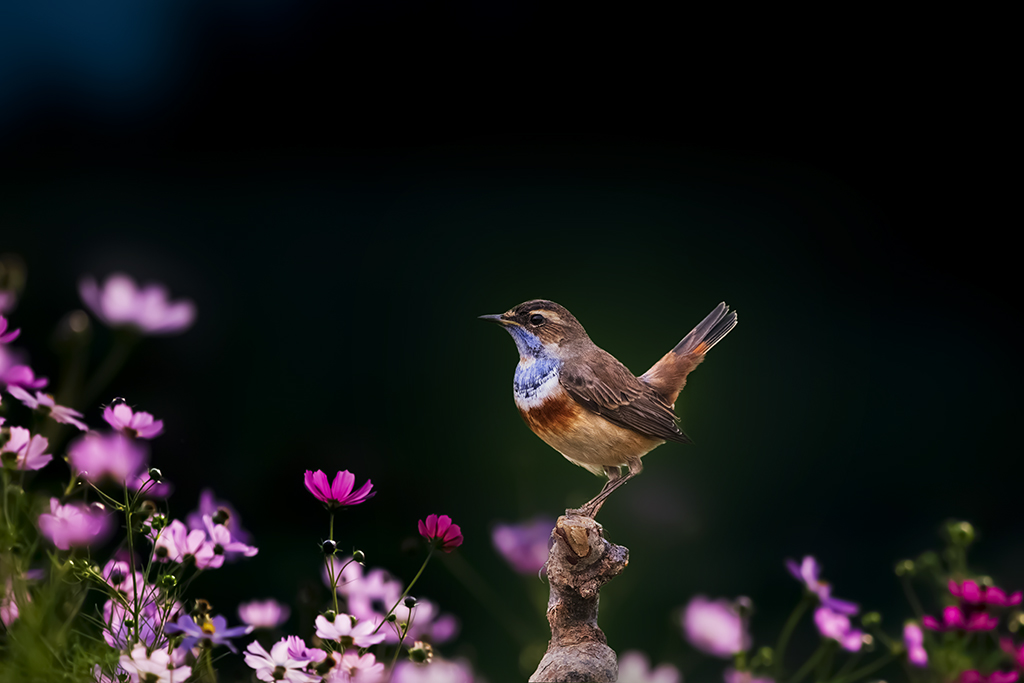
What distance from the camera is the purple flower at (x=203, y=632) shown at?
1412 millimetres

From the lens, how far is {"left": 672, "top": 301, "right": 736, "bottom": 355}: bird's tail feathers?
274 centimetres

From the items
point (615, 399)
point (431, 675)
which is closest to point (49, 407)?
point (431, 675)

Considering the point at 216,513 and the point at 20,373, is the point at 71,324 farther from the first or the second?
the point at 216,513

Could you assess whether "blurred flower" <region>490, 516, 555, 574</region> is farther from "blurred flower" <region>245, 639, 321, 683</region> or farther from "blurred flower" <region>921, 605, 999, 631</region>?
"blurred flower" <region>921, 605, 999, 631</region>

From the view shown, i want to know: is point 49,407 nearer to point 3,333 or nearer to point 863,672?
point 3,333

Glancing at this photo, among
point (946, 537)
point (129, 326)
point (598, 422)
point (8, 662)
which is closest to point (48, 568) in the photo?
point (8, 662)

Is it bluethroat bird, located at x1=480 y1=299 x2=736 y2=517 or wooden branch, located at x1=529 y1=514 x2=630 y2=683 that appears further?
bluethroat bird, located at x1=480 y1=299 x2=736 y2=517

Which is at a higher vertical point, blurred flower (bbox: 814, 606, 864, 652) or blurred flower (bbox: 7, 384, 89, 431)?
blurred flower (bbox: 814, 606, 864, 652)

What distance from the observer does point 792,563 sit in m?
1.64

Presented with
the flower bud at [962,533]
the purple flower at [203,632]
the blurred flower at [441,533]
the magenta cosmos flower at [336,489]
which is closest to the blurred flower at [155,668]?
the purple flower at [203,632]

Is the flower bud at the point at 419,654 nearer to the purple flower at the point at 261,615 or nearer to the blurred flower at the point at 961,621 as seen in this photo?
the purple flower at the point at 261,615

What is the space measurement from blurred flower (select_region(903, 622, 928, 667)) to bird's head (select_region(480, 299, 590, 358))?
1.12m

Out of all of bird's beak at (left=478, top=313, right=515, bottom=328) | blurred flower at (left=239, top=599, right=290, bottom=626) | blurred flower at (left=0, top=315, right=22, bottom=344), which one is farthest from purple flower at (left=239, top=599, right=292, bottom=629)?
bird's beak at (left=478, top=313, right=515, bottom=328)

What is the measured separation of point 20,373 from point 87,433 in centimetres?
20
